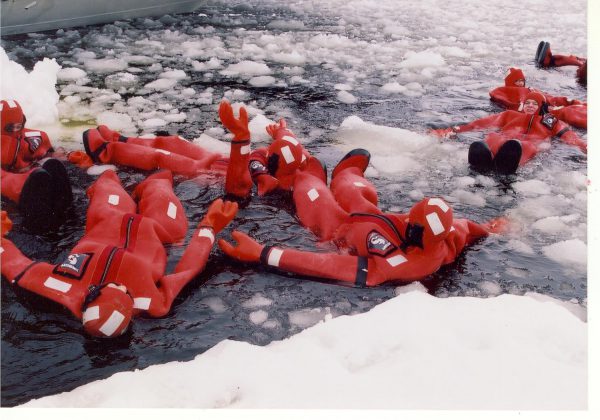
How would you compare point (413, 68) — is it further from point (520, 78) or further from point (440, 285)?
point (440, 285)

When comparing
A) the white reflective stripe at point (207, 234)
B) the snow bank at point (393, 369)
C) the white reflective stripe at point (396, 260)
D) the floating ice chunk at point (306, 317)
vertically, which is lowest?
the floating ice chunk at point (306, 317)

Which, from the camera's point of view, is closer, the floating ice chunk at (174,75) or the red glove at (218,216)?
the red glove at (218,216)

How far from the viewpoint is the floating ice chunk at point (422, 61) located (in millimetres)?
6242

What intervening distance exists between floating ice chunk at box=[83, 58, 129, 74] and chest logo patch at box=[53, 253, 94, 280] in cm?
367

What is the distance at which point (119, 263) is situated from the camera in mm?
2449

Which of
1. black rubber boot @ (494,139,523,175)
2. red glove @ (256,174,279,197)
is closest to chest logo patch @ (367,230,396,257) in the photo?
red glove @ (256,174,279,197)


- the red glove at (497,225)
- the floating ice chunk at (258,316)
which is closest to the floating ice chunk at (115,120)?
the floating ice chunk at (258,316)

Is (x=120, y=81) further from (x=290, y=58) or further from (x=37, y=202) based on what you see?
(x=37, y=202)

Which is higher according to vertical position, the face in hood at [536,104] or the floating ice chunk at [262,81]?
the face in hood at [536,104]

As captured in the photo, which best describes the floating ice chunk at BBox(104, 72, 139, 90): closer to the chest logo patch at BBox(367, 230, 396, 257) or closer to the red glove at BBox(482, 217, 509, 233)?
the chest logo patch at BBox(367, 230, 396, 257)

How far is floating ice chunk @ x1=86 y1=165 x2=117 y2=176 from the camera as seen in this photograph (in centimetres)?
373

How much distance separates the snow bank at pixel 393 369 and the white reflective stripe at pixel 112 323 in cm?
18

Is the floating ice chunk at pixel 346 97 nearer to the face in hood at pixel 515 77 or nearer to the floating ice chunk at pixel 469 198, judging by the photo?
the face in hood at pixel 515 77

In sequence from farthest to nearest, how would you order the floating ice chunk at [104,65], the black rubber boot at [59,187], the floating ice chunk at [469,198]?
the floating ice chunk at [104,65] < the floating ice chunk at [469,198] < the black rubber boot at [59,187]
